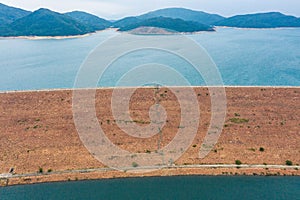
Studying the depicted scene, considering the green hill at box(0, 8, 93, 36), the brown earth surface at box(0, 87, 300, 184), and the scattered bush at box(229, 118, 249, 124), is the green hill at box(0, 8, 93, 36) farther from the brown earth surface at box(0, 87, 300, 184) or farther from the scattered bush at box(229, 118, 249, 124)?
the scattered bush at box(229, 118, 249, 124)

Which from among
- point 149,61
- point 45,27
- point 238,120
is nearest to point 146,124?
point 238,120

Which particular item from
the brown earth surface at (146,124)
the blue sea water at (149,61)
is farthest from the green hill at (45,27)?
the brown earth surface at (146,124)

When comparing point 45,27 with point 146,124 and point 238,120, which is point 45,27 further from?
point 238,120

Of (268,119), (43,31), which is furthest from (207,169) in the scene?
(43,31)

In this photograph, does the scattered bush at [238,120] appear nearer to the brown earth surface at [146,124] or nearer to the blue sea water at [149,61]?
the brown earth surface at [146,124]

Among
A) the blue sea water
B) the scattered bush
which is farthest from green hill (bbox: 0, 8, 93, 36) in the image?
the scattered bush
